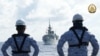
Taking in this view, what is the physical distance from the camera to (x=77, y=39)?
13680 mm

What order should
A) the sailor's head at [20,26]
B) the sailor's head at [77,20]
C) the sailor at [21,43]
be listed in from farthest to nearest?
the sailor at [21,43], the sailor's head at [20,26], the sailor's head at [77,20]

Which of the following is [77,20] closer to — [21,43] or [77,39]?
[77,39]

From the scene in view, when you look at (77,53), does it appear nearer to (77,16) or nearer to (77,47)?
(77,47)

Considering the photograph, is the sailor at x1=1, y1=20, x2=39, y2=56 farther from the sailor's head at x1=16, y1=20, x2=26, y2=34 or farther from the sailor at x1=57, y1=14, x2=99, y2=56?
the sailor at x1=57, y1=14, x2=99, y2=56

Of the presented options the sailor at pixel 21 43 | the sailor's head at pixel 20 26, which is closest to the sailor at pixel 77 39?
the sailor at pixel 21 43

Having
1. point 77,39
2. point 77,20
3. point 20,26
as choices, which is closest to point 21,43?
point 20,26

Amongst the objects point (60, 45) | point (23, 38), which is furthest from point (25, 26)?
point (60, 45)

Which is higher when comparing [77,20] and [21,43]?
[77,20]

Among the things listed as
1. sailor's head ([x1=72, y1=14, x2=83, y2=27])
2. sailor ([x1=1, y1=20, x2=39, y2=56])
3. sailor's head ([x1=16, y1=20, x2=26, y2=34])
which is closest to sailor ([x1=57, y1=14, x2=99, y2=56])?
sailor's head ([x1=72, y1=14, x2=83, y2=27])

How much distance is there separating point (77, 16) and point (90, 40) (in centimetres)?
88

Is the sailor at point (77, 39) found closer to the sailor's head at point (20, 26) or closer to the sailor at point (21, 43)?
the sailor at point (21, 43)

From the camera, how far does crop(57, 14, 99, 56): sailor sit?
1355 cm

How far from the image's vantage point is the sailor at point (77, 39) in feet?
44.5

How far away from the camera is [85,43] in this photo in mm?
13781
